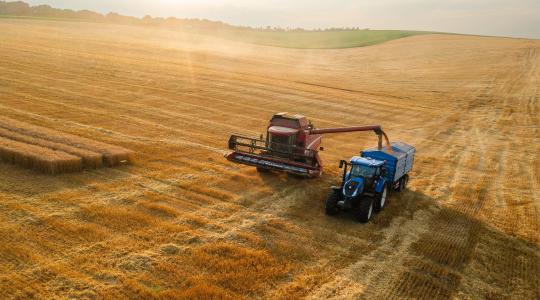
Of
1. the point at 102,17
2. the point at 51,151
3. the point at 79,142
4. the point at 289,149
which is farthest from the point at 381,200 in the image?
the point at 102,17

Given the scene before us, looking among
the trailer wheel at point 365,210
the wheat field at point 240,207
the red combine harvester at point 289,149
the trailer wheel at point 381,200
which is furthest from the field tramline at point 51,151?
the trailer wheel at point 381,200

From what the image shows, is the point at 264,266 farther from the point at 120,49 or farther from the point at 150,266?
the point at 120,49

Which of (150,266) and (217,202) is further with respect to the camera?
(217,202)

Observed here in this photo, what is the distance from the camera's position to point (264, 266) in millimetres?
10852

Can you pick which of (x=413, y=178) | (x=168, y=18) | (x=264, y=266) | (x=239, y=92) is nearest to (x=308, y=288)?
(x=264, y=266)

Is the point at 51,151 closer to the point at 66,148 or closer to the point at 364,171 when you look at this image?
the point at 66,148

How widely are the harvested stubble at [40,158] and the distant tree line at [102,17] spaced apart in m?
99.4

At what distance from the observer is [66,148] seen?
55.5ft

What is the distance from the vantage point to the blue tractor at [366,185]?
13.7 metres

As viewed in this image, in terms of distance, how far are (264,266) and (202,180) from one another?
6275 millimetres

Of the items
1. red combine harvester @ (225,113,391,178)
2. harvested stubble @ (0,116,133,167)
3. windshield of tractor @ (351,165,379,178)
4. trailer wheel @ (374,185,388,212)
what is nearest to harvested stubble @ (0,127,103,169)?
harvested stubble @ (0,116,133,167)

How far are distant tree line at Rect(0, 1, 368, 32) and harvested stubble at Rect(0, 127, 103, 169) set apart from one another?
319ft

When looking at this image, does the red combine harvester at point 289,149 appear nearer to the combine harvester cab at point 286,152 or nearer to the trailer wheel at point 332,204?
the combine harvester cab at point 286,152

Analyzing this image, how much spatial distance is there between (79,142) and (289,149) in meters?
8.17
